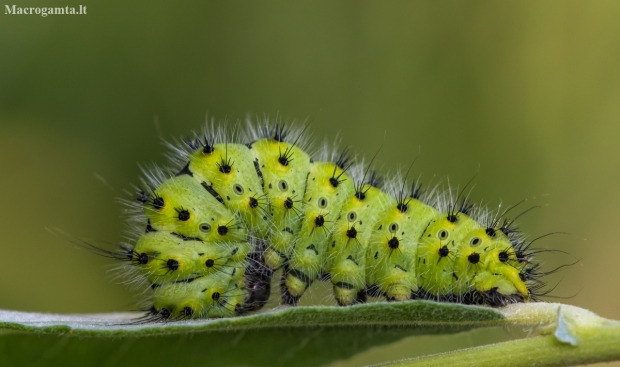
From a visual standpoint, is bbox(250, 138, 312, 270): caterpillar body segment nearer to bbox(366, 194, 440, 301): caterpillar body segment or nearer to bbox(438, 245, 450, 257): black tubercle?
bbox(366, 194, 440, 301): caterpillar body segment

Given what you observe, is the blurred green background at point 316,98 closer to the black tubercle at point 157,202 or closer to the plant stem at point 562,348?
the black tubercle at point 157,202

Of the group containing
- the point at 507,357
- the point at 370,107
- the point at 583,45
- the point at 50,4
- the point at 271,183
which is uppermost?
the point at 50,4

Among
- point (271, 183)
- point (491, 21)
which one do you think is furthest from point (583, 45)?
point (271, 183)

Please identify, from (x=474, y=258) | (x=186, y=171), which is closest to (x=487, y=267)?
(x=474, y=258)

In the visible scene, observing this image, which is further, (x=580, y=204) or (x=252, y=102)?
(x=252, y=102)

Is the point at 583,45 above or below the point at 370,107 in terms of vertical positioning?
above

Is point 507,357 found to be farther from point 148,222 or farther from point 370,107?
point 370,107

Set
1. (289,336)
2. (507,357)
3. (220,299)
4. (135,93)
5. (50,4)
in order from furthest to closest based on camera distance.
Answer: (135,93)
(50,4)
(220,299)
(289,336)
(507,357)

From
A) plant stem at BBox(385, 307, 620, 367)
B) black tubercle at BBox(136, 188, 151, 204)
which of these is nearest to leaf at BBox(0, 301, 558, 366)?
plant stem at BBox(385, 307, 620, 367)
